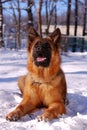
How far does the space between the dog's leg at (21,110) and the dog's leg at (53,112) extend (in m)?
0.29

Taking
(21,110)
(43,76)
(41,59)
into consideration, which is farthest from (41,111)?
(41,59)

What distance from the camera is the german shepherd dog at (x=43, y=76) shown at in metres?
4.33

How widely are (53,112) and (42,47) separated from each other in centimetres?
90

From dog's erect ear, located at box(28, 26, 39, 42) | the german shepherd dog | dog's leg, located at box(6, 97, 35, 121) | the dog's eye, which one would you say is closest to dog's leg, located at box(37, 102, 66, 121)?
the german shepherd dog

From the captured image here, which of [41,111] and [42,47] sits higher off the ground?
[42,47]

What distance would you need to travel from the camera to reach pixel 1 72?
32.0 feet

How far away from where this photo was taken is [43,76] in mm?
4488

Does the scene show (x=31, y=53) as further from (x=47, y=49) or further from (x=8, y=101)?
(x=8, y=101)

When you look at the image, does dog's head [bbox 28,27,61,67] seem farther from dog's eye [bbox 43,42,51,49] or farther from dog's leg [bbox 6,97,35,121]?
dog's leg [bbox 6,97,35,121]

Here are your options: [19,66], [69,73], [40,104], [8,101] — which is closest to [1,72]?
[19,66]

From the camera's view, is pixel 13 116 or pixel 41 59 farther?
pixel 41 59

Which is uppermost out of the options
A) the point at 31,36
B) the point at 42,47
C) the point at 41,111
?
the point at 31,36

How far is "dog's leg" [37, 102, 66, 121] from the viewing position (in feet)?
12.9

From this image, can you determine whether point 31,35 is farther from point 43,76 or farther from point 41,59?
point 43,76
